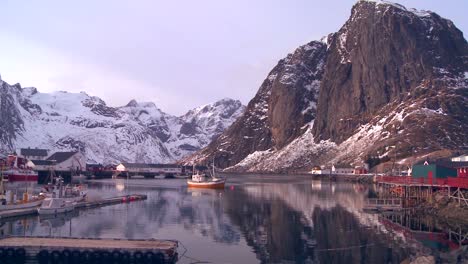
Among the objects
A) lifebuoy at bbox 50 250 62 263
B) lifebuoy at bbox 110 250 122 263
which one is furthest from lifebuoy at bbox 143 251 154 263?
lifebuoy at bbox 50 250 62 263

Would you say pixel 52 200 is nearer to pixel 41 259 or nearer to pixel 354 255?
pixel 41 259

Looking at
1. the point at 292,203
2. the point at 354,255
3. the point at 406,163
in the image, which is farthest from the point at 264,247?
the point at 406,163

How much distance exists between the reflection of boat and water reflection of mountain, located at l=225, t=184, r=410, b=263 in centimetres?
2052

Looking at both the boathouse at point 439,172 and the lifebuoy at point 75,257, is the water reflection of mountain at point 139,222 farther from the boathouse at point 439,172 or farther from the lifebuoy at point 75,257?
the boathouse at point 439,172

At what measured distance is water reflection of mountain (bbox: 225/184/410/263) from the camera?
136ft

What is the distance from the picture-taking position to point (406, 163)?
14975cm

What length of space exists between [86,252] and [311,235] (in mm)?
22176

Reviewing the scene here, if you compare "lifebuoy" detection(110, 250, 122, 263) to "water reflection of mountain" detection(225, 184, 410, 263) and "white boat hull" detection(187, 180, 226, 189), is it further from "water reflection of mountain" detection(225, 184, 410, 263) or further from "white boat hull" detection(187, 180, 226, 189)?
"white boat hull" detection(187, 180, 226, 189)

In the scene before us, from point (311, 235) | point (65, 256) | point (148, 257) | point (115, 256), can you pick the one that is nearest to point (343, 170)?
point (311, 235)

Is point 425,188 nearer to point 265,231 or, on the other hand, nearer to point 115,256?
point 265,231

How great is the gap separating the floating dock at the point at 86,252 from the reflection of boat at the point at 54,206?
80.2 feet

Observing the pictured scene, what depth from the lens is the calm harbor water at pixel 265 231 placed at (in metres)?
42.0

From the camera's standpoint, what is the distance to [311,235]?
167 ft

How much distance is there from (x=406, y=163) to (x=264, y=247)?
376 ft
